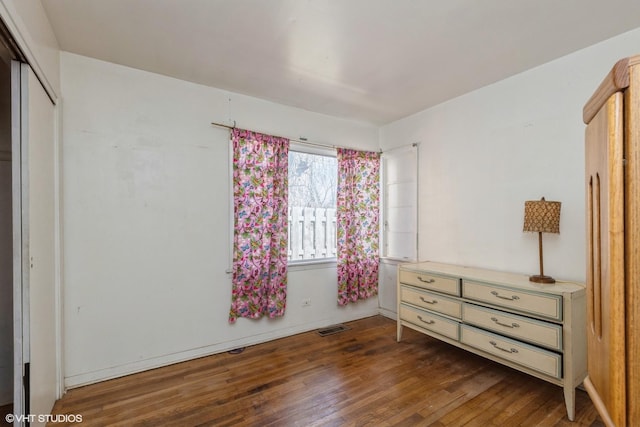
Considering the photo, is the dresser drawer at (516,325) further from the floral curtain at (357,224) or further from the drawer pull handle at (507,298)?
the floral curtain at (357,224)

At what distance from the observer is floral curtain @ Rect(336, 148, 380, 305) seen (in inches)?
142

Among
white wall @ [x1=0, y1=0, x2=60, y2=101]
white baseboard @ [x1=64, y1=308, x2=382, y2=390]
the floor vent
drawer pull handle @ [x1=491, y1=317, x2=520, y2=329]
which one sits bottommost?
the floor vent

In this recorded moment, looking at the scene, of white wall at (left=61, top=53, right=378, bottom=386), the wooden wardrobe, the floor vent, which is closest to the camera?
the wooden wardrobe

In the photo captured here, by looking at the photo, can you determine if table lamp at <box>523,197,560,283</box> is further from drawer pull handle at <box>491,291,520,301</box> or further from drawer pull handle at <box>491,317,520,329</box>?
drawer pull handle at <box>491,317,520,329</box>

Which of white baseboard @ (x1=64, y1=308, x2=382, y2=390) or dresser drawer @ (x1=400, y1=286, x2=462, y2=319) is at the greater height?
dresser drawer @ (x1=400, y1=286, x2=462, y2=319)

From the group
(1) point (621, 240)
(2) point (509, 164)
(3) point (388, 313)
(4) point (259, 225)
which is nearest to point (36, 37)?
(4) point (259, 225)

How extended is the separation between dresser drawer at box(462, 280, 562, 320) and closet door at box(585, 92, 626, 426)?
5.15 ft

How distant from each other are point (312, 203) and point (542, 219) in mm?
2188

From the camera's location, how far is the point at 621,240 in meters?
0.52

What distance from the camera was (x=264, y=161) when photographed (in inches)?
A: 121

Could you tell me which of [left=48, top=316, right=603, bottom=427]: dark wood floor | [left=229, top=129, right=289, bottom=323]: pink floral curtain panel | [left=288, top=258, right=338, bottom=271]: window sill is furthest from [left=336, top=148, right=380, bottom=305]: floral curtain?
[left=48, top=316, right=603, bottom=427]: dark wood floor

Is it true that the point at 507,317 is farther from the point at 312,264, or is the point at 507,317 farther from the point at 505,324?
the point at 312,264

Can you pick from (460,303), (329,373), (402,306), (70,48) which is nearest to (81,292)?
(70,48)

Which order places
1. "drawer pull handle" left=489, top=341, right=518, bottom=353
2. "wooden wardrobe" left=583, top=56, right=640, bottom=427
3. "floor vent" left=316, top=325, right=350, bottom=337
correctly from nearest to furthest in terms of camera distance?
"wooden wardrobe" left=583, top=56, right=640, bottom=427
"drawer pull handle" left=489, top=341, right=518, bottom=353
"floor vent" left=316, top=325, right=350, bottom=337
